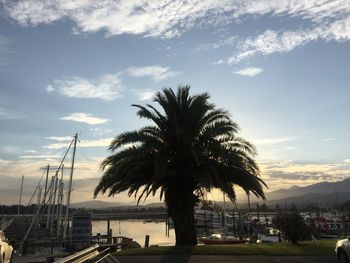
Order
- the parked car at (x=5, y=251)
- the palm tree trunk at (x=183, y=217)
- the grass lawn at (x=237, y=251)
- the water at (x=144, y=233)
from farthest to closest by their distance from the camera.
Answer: the water at (x=144, y=233) < the palm tree trunk at (x=183, y=217) < the grass lawn at (x=237, y=251) < the parked car at (x=5, y=251)

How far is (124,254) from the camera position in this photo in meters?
18.8

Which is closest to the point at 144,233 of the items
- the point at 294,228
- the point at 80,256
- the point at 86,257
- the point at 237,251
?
the point at 294,228

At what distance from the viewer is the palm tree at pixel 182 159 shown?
21969mm

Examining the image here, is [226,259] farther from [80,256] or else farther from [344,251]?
[80,256]

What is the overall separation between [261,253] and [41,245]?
26.2 meters

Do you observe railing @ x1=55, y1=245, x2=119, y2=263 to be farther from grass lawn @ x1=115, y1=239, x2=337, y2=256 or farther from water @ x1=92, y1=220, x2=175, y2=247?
water @ x1=92, y1=220, x2=175, y2=247

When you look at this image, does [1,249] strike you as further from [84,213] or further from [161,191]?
[84,213]

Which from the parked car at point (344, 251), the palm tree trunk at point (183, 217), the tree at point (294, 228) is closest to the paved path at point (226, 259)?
the parked car at point (344, 251)

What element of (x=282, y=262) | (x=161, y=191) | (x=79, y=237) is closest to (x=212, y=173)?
(x=161, y=191)

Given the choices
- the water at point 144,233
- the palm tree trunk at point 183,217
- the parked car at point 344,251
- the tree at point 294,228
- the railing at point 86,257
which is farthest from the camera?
the water at point 144,233

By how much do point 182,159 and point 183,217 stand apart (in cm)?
286

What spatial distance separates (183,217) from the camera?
22.1 meters

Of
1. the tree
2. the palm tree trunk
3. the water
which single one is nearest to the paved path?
the palm tree trunk

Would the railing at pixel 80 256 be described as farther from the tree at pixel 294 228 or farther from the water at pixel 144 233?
the water at pixel 144 233
